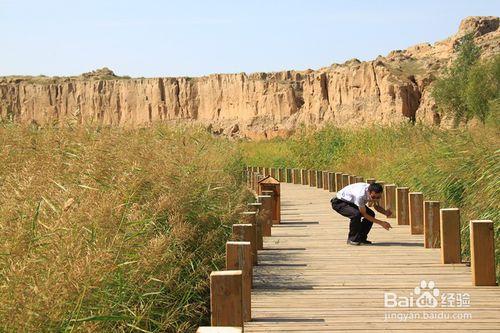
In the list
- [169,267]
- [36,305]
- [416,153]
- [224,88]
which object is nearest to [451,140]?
[416,153]

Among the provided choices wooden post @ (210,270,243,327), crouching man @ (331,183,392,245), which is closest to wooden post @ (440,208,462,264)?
crouching man @ (331,183,392,245)

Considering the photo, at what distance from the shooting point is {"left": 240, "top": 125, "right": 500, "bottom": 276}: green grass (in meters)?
9.64

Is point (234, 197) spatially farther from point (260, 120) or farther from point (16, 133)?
point (260, 120)

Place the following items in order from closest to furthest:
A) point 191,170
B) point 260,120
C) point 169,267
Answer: point 169,267 → point 191,170 → point 260,120

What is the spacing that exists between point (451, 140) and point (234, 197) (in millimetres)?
5019

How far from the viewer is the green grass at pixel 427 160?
9641 millimetres

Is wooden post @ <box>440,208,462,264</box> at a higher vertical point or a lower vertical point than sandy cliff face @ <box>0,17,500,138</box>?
lower

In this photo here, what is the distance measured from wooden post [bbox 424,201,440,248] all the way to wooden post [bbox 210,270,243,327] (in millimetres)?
4680

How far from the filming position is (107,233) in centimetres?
583

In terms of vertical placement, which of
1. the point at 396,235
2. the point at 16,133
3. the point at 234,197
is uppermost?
the point at 16,133

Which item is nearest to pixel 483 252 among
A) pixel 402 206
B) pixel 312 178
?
pixel 402 206

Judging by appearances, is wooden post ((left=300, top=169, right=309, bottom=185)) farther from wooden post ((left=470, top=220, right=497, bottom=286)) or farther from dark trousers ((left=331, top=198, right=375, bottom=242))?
wooden post ((left=470, top=220, right=497, bottom=286))

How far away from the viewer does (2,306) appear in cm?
457

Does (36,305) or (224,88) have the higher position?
(224,88)
